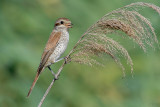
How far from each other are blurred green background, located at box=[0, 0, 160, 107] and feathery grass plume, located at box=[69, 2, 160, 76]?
2.32m

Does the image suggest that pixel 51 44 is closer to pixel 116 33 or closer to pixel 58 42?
pixel 58 42

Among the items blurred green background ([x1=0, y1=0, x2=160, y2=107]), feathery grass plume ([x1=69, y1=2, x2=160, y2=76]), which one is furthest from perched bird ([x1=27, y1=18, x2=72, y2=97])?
feathery grass plume ([x1=69, y1=2, x2=160, y2=76])

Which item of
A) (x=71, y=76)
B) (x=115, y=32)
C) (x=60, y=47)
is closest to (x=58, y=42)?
(x=60, y=47)

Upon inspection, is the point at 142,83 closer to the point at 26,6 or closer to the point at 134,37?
the point at 134,37

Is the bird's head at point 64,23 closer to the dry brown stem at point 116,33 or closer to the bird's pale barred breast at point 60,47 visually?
the bird's pale barred breast at point 60,47

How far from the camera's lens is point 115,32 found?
4.18 m

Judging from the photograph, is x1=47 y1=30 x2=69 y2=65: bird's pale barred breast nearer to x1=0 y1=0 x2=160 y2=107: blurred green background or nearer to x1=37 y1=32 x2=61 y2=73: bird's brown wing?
x1=37 y1=32 x2=61 y2=73: bird's brown wing

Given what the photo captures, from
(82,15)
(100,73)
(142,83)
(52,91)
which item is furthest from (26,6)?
(142,83)

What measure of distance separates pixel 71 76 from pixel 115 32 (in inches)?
158

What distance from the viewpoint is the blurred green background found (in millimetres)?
6961

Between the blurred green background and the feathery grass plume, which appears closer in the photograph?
the feathery grass plume

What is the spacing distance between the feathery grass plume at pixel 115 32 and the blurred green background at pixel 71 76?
232 centimetres

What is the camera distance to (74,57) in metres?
4.44

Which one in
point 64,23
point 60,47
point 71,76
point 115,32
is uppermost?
point 115,32
